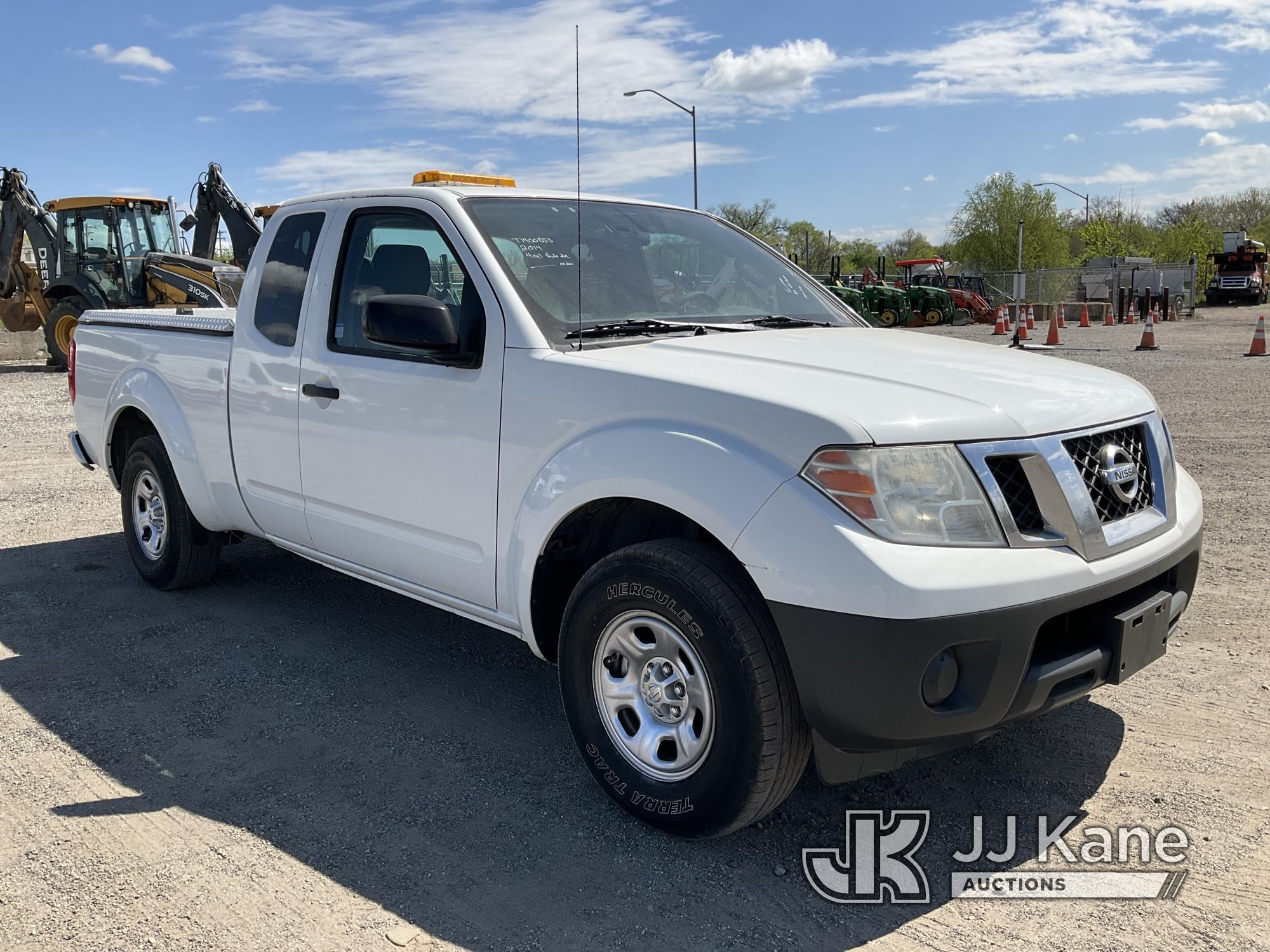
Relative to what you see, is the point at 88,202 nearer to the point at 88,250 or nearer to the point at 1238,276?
the point at 88,250

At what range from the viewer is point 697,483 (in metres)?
2.96

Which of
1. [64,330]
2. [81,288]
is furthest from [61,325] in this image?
[81,288]

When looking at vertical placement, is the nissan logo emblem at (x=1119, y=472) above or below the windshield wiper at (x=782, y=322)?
below

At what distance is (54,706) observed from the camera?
4.35 metres

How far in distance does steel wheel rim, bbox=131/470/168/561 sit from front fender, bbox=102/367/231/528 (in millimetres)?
350

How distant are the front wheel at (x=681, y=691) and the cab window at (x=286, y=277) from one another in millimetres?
2030

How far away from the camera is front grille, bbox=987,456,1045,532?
9.44 feet

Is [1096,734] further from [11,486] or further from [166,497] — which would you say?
[11,486]

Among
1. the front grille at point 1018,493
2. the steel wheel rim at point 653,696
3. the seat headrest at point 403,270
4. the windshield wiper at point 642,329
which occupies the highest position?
the seat headrest at point 403,270

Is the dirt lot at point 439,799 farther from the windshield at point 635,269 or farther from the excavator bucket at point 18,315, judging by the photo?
the excavator bucket at point 18,315

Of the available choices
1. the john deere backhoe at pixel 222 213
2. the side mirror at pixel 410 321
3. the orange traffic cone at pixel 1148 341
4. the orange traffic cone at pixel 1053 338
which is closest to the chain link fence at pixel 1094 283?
the orange traffic cone at pixel 1053 338

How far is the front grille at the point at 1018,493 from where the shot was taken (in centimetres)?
288

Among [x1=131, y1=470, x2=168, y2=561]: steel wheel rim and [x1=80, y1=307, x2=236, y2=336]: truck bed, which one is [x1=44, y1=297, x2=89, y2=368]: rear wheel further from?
[x1=131, y1=470, x2=168, y2=561]: steel wheel rim

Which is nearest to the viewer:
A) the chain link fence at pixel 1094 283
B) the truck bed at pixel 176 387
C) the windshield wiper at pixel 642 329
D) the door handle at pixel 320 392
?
the windshield wiper at pixel 642 329
